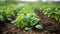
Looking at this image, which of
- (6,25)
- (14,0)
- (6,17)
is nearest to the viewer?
(6,25)

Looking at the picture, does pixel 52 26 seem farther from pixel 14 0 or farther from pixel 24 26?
pixel 14 0

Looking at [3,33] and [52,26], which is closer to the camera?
[3,33]

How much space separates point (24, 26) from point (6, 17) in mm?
716

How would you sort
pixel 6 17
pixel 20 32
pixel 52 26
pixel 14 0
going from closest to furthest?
pixel 20 32
pixel 52 26
pixel 6 17
pixel 14 0

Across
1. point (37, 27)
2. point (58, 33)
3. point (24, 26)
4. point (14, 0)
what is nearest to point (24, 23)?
point (24, 26)

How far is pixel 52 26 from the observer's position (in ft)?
9.08

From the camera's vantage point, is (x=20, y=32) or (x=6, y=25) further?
(x=6, y=25)

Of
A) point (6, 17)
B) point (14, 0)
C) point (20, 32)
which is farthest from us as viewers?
point (14, 0)

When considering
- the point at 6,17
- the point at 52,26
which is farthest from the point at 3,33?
the point at 52,26

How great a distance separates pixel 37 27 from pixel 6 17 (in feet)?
3.10

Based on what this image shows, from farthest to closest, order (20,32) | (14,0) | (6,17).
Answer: (14,0) < (6,17) < (20,32)

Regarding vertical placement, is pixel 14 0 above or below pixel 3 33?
above

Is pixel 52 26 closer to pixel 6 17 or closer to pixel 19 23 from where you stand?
pixel 19 23

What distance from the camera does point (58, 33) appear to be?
8.31ft
